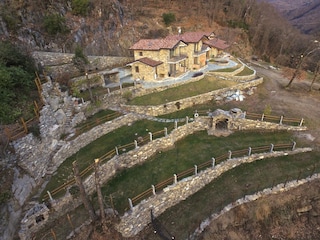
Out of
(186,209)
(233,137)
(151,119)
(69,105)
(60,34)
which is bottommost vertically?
(186,209)

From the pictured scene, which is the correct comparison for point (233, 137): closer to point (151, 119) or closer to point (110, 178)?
point (151, 119)

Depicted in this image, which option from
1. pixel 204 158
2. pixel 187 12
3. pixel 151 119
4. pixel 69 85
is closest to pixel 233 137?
pixel 204 158

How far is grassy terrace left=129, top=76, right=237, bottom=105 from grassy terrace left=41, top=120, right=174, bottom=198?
3628 mm

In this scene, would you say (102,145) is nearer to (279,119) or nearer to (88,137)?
(88,137)

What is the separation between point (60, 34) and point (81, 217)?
28.6m

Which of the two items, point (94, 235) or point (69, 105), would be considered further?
point (69, 105)

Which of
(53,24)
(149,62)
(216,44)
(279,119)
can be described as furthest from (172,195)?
(216,44)

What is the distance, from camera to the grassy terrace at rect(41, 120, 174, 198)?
19.2 meters

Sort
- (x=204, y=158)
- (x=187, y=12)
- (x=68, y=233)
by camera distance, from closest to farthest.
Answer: (x=68, y=233)
(x=204, y=158)
(x=187, y=12)

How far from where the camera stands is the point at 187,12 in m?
69.0

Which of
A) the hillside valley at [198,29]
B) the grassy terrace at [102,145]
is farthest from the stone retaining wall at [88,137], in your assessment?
the hillside valley at [198,29]

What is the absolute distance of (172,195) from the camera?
20.2 meters

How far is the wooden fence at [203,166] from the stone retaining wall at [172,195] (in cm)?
42

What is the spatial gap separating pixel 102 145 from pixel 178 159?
26.4 feet
